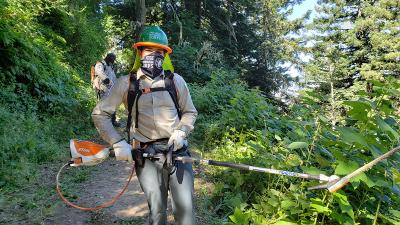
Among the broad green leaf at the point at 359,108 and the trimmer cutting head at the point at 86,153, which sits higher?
the broad green leaf at the point at 359,108

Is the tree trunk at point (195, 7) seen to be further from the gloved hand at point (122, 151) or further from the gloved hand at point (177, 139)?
the gloved hand at point (122, 151)

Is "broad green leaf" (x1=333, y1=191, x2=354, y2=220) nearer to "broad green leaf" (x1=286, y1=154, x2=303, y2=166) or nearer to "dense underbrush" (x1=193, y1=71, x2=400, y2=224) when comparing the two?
"dense underbrush" (x1=193, y1=71, x2=400, y2=224)

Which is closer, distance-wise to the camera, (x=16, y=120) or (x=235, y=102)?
(x=16, y=120)

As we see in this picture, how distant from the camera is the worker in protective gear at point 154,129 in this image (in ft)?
11.4

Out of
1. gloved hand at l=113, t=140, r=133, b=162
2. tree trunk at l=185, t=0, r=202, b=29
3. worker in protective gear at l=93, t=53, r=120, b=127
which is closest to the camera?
gloved hand at l=113, t=140, r=133, b=162

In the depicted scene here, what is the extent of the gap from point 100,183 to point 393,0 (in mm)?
26049

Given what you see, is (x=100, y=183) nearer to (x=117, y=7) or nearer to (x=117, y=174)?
(x=117, y=174)

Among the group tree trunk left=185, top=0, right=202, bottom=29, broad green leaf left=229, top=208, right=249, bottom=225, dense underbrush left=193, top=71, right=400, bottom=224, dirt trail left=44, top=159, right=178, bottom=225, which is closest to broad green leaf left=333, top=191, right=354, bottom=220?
dense underbrush left=193, top=71, right=400, bottom=224

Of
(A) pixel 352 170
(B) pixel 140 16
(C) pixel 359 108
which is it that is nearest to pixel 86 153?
(A) pixel 352 170

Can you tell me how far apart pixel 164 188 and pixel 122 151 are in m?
0.59

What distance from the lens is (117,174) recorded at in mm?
7574

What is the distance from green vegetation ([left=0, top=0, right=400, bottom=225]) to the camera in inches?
138

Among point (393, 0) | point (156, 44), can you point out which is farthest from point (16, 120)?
point (393, 0)

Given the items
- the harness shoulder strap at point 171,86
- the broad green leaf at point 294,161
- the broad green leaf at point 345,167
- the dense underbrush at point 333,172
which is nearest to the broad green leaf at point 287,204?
the dense underbrush at point 333,172
